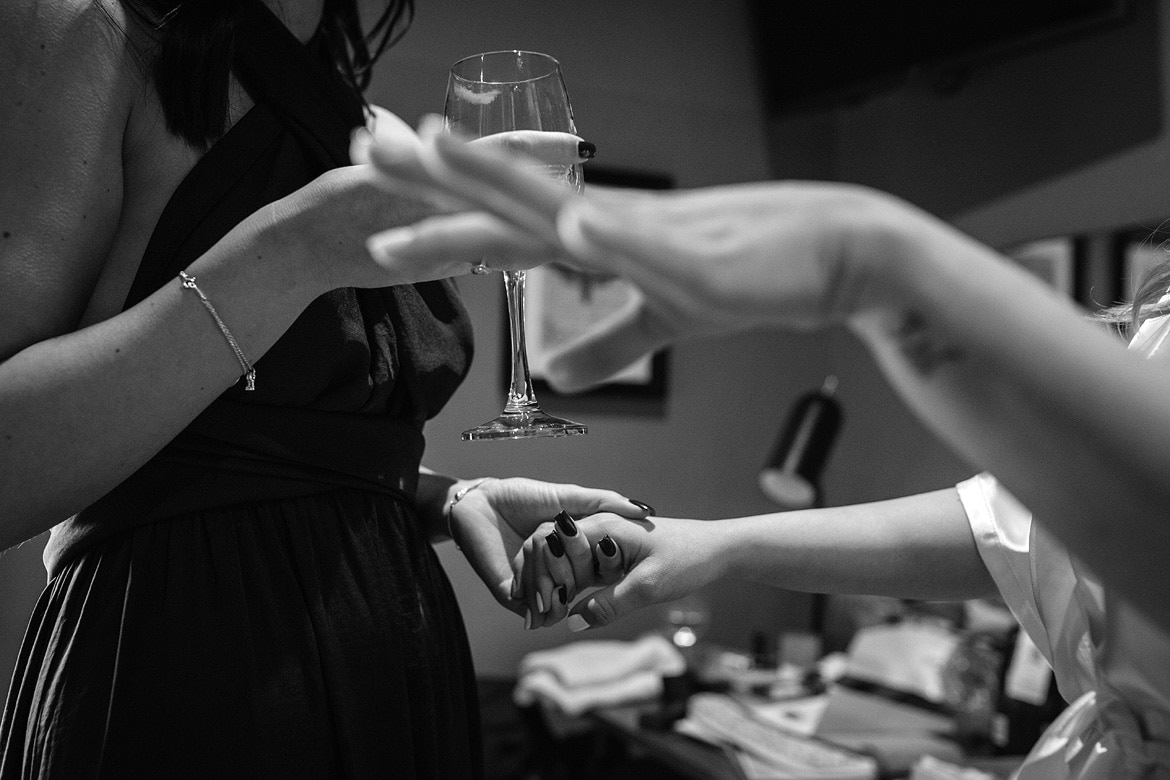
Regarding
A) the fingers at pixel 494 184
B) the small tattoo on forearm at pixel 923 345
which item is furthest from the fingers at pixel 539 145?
the small tattoo on forearm at pixel 923 345

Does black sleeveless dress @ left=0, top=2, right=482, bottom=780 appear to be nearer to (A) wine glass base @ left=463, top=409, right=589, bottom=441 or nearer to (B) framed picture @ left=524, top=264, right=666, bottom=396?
(A) wine glass base @ left=463, top=409, right=589, bottom=441

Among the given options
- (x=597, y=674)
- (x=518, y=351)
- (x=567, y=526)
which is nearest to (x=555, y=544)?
(x=567, y=526)

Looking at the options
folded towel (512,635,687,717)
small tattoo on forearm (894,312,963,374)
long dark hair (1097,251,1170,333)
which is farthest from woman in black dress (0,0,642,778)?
folded towel (512,635,687,717)

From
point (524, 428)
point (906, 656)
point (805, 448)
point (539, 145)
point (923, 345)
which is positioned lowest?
point (906, 656)

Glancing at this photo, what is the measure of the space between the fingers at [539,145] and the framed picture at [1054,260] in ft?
7.89

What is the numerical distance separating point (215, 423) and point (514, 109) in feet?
1.26

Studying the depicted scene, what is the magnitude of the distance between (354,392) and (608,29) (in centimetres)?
264

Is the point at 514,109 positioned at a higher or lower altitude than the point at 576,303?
higher

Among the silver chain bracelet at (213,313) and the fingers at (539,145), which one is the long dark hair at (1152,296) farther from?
the silver chain bracelet at (213,313)

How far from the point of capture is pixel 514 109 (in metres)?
0.81

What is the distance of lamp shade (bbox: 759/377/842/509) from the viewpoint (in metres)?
2.82

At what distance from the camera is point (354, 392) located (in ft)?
3.01

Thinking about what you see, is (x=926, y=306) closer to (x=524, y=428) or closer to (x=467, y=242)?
(x=467, y=242)

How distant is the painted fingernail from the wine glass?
0.33 feet
